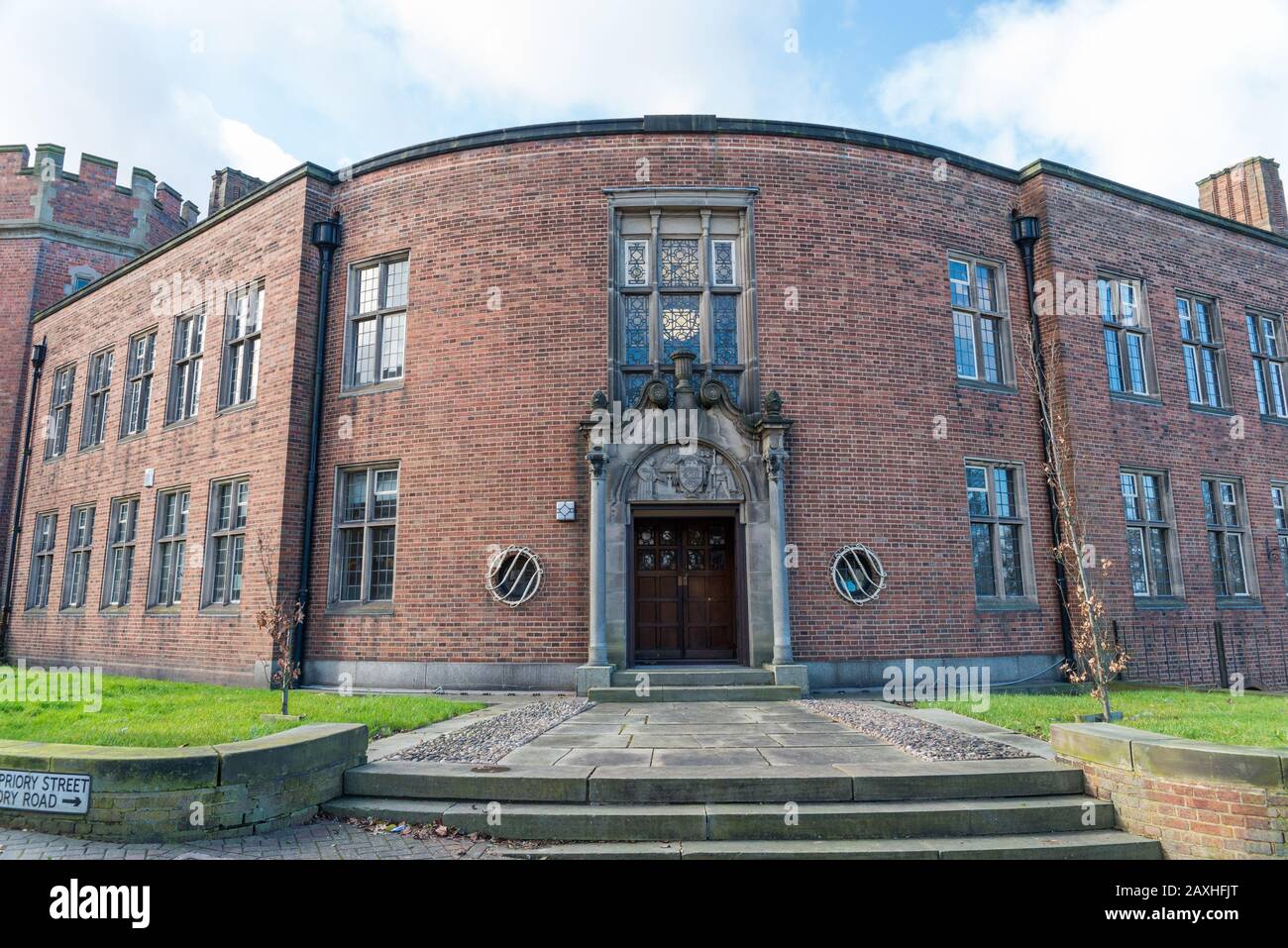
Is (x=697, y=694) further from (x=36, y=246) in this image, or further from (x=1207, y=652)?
(x=36, y=246)

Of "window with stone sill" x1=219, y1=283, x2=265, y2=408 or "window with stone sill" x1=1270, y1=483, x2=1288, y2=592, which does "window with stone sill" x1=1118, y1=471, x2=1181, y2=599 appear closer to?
"window with stone sill" x1=1270, y1=483, x2=1288, y2=592

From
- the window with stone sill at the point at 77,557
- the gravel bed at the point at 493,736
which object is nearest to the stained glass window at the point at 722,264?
the gravel bed at the point at 493,736

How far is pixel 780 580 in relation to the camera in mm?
10148

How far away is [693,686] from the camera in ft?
31.7

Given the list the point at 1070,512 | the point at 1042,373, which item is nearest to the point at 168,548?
the point at 1070,512

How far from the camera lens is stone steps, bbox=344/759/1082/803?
16.9 feet

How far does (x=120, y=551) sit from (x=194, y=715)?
33.7 ft

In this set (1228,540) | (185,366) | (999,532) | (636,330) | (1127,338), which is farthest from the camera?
(185,366)

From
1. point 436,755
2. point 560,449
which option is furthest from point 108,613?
point 436,755

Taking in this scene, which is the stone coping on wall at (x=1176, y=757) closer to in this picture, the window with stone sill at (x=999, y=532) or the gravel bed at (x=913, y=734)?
the gravel bed at (x=913, y=734)

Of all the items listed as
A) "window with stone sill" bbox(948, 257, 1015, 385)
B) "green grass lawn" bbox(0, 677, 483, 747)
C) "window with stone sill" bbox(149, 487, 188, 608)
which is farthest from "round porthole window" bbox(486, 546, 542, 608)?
"window with stone sill" bbox(948, 257, 1015, 385)

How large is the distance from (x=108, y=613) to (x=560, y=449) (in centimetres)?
1084

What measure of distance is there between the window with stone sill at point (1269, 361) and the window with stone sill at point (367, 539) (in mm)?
16970
